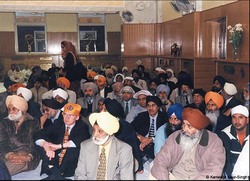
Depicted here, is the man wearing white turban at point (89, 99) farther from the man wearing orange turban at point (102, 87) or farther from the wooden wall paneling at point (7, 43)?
the wooden wall paneling at point (7, 43)

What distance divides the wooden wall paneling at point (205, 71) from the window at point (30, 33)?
9393 millimetres

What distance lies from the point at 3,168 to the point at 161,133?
1.96 meters

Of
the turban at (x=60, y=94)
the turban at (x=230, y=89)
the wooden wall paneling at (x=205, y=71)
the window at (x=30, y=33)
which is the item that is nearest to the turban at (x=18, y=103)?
the turban at (x=60, y=94)

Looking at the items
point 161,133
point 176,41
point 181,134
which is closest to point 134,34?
point 176,41

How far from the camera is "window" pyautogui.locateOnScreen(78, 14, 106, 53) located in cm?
1648

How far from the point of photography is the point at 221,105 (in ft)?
18.0

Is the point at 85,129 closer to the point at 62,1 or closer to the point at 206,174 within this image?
the point at 206,174

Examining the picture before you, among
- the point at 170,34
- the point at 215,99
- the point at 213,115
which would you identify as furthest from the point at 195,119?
the point at 170,34

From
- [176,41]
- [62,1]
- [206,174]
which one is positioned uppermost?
[62,1]

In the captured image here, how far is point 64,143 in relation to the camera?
4277mm

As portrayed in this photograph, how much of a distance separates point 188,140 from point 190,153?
0.46ft

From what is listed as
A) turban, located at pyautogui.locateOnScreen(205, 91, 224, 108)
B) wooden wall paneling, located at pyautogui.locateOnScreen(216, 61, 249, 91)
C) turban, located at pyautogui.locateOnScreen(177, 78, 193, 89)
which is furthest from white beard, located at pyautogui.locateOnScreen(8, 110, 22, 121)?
wooden wall paneling, located at pyautogui.locateOnScreen(216, 61, 249, 91)

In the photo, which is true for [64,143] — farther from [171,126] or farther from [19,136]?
[171,126]

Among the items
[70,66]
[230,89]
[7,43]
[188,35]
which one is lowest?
[230,89]
